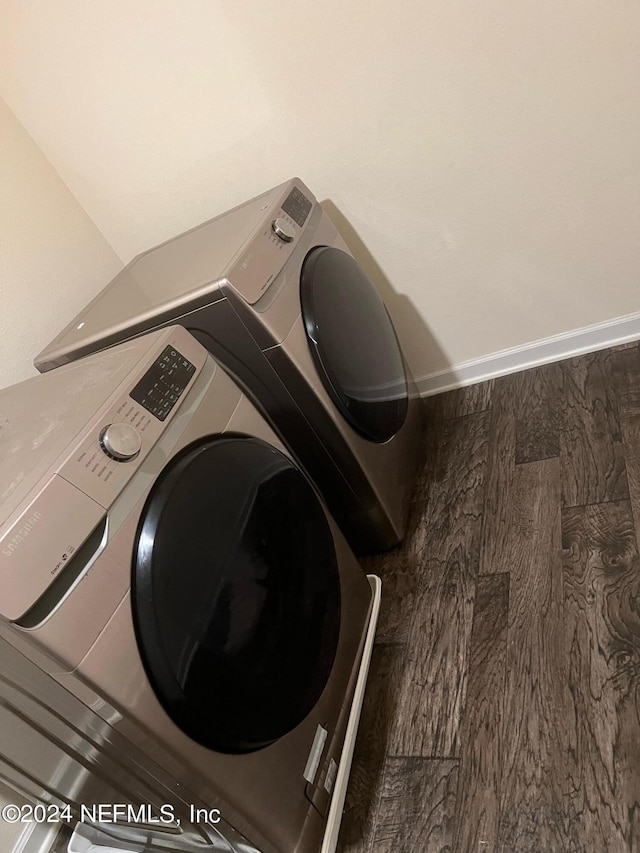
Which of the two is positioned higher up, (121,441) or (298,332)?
(121,441)

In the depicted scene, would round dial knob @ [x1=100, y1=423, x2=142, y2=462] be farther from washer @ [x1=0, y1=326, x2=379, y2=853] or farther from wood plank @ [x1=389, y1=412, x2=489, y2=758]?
wood plank @ [x1=389, y1=412, x2=489, y2=758]

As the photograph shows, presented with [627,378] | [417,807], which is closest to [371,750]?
[417,807]

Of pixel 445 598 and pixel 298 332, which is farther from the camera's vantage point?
pixel 445 598

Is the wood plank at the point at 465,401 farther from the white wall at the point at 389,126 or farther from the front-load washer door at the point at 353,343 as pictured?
the front-load washer door at the point at 353,343

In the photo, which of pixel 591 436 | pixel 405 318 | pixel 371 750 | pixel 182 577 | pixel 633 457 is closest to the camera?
pixel 182 577

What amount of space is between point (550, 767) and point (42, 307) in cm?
139

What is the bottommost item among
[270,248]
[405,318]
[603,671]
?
[603,671]

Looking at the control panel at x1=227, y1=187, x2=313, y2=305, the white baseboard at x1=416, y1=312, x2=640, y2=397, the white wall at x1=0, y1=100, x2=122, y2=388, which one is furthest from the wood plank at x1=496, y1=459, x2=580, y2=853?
the white wall at x1=0, y1=100, x2=122, y2=388

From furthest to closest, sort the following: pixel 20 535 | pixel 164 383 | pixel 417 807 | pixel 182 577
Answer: pixel 417 807 < pixel 164 383 < pixel 182 577 < pixel 20 535

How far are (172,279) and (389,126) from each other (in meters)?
0.63

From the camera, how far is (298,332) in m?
1.28

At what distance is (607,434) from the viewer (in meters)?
1.55

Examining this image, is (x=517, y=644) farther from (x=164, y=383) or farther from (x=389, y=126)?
(x=389, y=126)

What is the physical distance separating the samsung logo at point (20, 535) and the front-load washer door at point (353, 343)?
68cm
